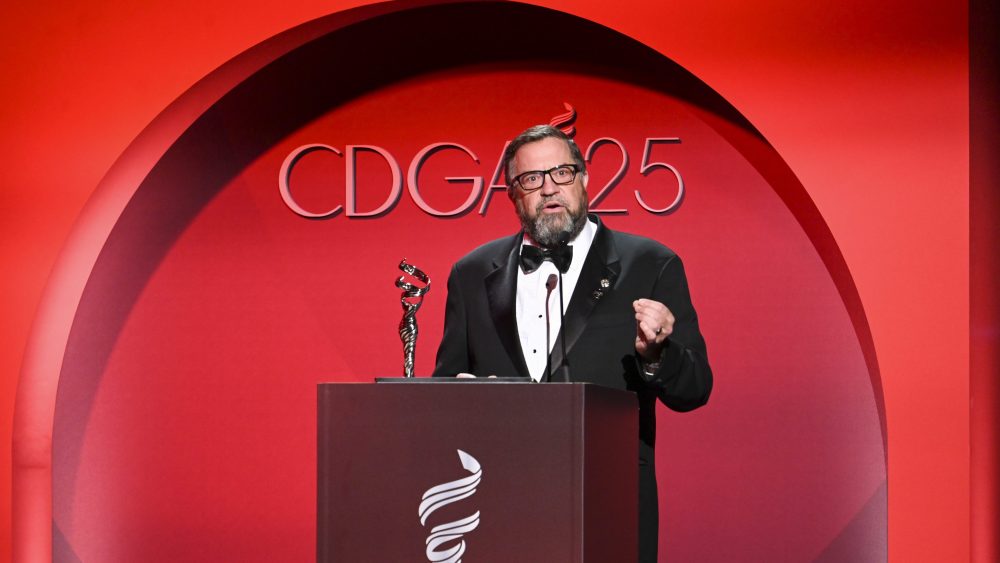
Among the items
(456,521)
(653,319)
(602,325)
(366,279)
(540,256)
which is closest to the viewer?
(456,521)

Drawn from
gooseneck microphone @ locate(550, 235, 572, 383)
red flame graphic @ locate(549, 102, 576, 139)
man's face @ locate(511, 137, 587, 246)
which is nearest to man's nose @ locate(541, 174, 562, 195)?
man's face @ locate(511, 137, 587, 246)

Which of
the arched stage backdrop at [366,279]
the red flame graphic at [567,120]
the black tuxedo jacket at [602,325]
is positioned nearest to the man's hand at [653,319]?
the black tuxedo jacket at [602,325]

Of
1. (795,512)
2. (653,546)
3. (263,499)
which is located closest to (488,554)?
(653,546)

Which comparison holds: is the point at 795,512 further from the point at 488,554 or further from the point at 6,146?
the point at 6,146

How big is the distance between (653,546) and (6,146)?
119 inches

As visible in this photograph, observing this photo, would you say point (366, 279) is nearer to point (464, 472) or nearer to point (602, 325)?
point (602, 325)

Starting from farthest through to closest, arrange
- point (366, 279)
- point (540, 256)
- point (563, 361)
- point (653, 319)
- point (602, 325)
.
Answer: point (366, 279), point (540, 256), point (602, 325), point (563, 361), point (653, 319)

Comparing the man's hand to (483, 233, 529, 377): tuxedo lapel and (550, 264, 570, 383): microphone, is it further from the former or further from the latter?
(483, 233, 529, 377): tuxedo lapel

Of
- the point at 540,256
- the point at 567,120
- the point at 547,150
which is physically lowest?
the point at 540,256

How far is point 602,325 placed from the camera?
2.51 meters

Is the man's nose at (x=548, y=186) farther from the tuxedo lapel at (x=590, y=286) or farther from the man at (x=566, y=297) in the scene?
the tuxedo lapel at (x=590, y=286)

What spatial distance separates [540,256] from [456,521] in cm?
98

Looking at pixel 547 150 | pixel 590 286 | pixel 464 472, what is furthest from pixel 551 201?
pixel 464 472

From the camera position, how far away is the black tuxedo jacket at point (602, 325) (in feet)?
8.13
